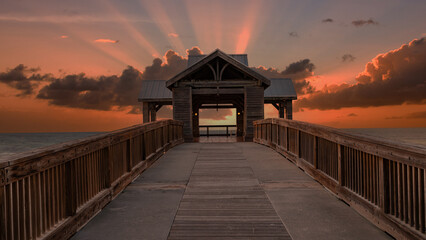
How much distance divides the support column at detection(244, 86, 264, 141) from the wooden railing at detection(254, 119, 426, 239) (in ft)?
39.4

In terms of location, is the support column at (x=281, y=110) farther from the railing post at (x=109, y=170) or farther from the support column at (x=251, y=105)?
the railing post at (x=109, y=170)

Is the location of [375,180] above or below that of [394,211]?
above

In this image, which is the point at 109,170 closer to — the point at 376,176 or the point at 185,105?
the point at 376,176

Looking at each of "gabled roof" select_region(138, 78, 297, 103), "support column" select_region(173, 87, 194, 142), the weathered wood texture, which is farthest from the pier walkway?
"gabled roof" select_region(138, 78, 297, 103)

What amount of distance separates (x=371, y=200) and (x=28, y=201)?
396 cm

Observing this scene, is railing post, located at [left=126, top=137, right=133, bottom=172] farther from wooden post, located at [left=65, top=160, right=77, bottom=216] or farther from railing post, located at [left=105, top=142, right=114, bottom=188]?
wooden post, located at [left=65, top=160, right=77, bottom=216]

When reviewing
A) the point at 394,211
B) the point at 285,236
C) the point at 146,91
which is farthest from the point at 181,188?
the point at 146,91

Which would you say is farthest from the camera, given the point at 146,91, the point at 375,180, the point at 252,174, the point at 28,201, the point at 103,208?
the point at 146,91

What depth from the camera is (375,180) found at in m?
3.82

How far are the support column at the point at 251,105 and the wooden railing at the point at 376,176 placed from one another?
1200 centimetres

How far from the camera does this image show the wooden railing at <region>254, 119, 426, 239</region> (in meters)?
3.06

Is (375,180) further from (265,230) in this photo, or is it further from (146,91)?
(146,91)

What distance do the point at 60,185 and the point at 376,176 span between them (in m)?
3.85

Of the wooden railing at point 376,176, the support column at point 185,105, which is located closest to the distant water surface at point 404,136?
the wooden railing at point 376,176
